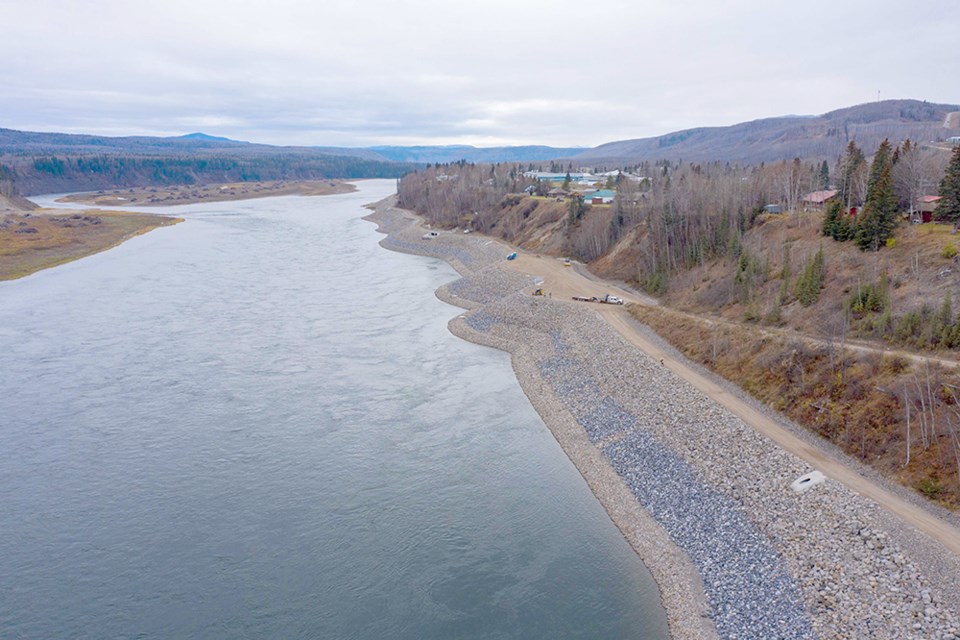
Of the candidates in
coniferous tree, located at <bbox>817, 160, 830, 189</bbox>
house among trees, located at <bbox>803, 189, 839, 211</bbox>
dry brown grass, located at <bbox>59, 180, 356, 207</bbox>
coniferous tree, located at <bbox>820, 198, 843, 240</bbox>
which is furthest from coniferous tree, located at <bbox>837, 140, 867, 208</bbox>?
dry brown grass, located at <bbox>59, 180, 356, 207</bbox>

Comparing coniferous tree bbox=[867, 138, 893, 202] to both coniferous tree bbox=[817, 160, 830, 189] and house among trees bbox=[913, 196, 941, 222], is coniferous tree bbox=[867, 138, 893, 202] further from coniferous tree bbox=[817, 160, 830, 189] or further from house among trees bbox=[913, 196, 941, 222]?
coniferous tree bbox=[817, 160, 830, 189]

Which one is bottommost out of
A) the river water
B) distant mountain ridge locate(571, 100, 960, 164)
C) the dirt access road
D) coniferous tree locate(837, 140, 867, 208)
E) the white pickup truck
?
the river water

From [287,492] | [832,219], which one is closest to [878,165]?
[832,219]

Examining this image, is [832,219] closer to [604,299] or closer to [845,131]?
[604,299]

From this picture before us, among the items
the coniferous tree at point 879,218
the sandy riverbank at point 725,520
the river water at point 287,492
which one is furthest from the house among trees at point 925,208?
the river water at point 287,492

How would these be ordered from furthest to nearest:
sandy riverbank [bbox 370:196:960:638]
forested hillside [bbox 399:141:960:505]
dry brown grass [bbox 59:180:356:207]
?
dry brown grass [bbox 59:180:356:207] < forested hillside [bbox 399:141:960:505] < sandy riverbank [bbox 370:196:960:638]

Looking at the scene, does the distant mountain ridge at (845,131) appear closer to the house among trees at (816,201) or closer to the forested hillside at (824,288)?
the house among trees at (816,201)
